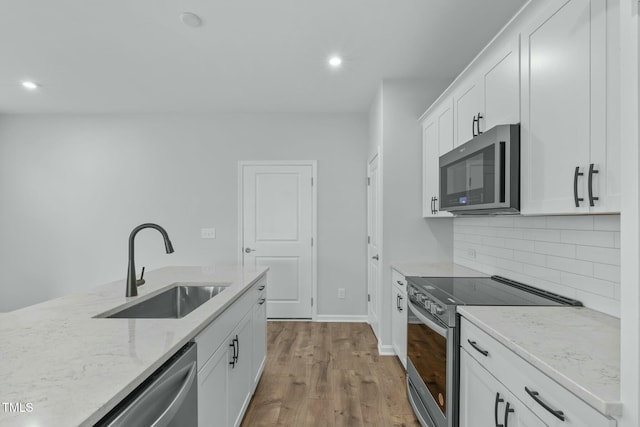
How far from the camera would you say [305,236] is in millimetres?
4312

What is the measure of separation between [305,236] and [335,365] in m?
1.72

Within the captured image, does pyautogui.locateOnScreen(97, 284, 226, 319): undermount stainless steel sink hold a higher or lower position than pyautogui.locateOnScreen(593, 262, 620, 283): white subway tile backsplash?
lower

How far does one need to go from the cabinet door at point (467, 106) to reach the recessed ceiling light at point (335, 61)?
3.30 feet

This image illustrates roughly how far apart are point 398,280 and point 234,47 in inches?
90.9

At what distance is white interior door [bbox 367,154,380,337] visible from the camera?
364 cm

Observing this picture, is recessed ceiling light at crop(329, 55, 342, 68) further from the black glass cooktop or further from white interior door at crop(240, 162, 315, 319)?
the black glass cooktop

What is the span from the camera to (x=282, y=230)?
433 centimetres

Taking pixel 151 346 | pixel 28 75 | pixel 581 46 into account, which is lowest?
pixel 151 346

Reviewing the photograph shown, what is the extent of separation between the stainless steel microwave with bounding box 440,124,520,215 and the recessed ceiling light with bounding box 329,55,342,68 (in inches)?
50.1

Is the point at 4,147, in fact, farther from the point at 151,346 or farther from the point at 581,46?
the point at 581,46

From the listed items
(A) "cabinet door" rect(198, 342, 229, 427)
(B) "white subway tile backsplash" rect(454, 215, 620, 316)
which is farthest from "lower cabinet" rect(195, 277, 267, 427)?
(B) "white subway tile backsplash" rect(454, 215, 620, 316)

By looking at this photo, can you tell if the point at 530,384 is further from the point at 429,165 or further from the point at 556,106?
the point at 429,165

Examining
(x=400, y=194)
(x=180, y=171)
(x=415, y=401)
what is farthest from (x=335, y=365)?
(x=180, y=171)

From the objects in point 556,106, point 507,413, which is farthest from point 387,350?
point 556,106
